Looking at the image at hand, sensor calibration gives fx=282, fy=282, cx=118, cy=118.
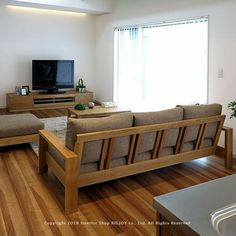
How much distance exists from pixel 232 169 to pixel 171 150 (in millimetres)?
896

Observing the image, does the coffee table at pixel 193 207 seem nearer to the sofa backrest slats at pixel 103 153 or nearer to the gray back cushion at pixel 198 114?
the sofa backrest slats at pixel 103 153

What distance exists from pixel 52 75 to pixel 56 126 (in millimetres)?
2211

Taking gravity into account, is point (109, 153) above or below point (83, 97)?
below

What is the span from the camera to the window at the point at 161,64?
15.1ft

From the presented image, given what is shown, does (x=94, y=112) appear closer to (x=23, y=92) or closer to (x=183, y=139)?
(x=183, y=139)

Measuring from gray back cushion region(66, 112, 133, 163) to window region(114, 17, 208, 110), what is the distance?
84.6 inches

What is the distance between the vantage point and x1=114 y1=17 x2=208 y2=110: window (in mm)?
4594

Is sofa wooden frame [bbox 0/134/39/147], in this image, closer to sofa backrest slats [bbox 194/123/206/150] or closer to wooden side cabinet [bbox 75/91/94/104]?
sofa backrest slats [bbox 194/123/206/150]

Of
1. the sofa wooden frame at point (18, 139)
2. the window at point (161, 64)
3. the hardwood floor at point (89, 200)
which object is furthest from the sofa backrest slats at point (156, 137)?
the sofa wooden frame at point (18, 139)

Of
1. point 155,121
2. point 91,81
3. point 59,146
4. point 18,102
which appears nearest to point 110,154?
point 59,146

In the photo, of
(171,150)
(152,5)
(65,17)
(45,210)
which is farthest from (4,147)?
(65,17)

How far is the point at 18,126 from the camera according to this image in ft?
13.1

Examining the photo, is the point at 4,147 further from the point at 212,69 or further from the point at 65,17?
the point at 65,17

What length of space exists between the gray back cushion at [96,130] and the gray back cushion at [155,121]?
119 mm
